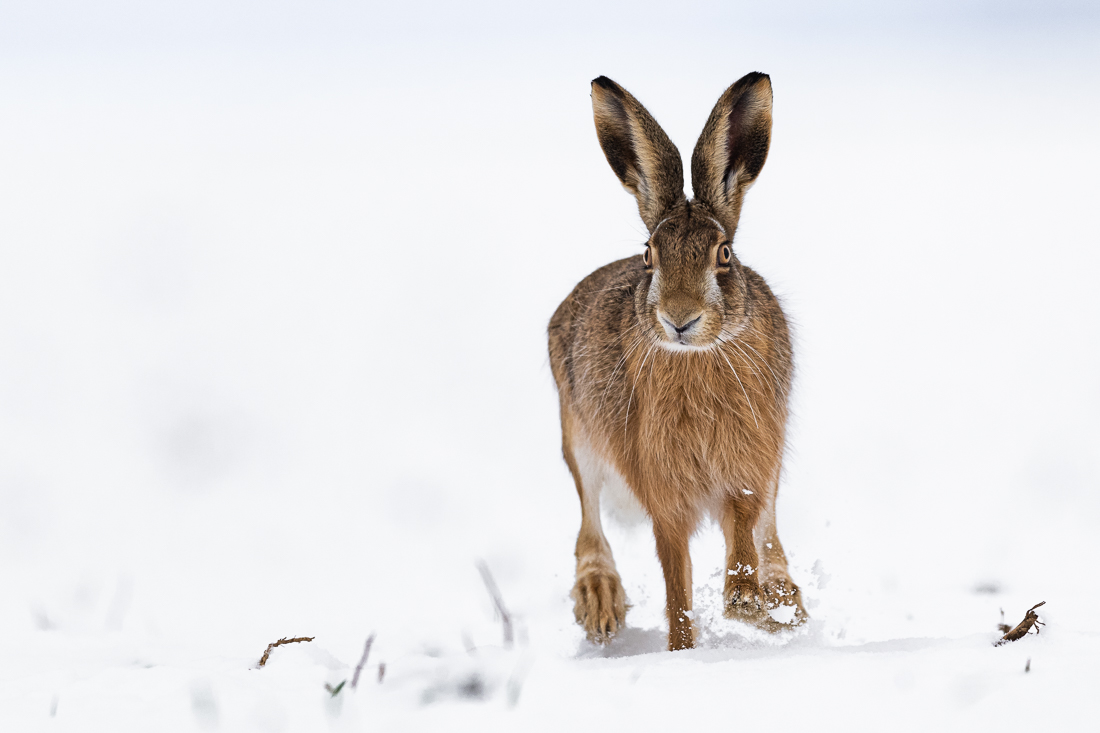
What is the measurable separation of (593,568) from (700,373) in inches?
58.2

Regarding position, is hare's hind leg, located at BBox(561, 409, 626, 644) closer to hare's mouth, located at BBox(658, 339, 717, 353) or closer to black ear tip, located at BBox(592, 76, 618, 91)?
hare's mouth, located at BBox(658, 339, 717, 353)

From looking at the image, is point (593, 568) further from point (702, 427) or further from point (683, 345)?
point (683, 345)

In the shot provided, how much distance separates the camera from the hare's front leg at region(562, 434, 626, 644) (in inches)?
177

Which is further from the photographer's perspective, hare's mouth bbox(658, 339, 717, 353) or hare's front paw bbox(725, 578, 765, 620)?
hare's front paw bbox(725, 578, 765, 620)

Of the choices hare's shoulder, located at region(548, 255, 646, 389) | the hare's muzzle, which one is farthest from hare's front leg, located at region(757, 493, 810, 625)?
the hare's muzzle

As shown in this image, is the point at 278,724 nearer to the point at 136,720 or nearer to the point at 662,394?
the point at 136,720

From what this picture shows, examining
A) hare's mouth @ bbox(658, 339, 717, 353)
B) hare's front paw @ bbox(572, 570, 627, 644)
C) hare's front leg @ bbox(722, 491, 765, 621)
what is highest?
hare's mouth @ bbox(658, 339, 717, 353)

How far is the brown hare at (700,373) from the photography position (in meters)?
3.56

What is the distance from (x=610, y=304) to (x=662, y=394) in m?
0.70

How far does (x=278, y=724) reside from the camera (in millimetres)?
2186

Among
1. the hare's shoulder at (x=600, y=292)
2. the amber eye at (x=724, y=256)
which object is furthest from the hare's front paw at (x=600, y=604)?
the amber eye at (x=724, y=256)

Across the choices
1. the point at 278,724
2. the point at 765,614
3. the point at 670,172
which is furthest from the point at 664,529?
the point at 278,724

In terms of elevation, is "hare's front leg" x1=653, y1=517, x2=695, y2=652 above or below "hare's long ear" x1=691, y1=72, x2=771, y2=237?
below

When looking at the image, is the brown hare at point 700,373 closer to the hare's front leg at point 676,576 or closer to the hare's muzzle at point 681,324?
the hare's front leg at point 676,576
